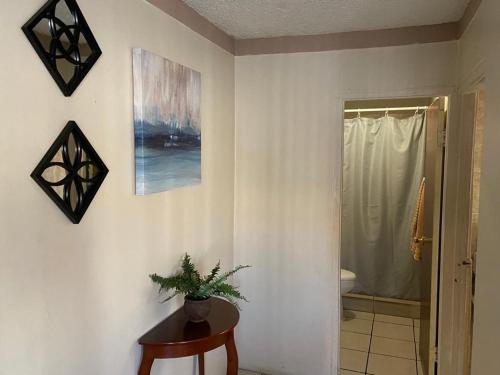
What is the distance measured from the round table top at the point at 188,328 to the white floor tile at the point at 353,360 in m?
1.44

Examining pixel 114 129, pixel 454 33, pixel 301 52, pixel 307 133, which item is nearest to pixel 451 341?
pixel 307 133

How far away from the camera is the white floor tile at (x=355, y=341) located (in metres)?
3.32

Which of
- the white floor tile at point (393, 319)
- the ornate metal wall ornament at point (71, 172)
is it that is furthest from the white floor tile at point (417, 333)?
the ornate metal wall ornament at point (71, 172)

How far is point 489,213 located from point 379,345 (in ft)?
7.51

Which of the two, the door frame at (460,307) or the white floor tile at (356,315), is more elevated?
the door frame at (460,307)

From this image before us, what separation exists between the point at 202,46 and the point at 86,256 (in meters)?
1.39

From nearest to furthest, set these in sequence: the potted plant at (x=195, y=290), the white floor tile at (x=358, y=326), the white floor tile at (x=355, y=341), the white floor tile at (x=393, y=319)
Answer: the potted plant at (x=195, y=290) < the white floor tile at (x=355, y=341) < the white floor tile at (x=358, y=326) < the white floor tile at (x=393, y=319)

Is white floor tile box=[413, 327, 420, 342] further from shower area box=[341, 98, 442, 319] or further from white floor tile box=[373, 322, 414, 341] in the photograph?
shower area box=[341, 98, 442, 319]

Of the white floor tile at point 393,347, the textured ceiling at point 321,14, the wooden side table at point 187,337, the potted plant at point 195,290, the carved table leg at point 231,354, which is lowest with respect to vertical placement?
the white floor tile at point 393,347

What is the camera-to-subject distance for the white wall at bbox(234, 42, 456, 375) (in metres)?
2.58

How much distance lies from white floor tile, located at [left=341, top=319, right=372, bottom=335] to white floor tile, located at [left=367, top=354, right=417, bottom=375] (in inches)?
18.2

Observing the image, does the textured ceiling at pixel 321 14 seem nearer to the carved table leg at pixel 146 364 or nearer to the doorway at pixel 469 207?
the doorway at pixel 469 207

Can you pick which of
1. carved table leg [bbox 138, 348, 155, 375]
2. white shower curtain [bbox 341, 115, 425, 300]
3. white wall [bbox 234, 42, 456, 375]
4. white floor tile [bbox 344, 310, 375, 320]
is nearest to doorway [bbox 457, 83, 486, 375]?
white wall [bbox 234, 42, 456, 375]

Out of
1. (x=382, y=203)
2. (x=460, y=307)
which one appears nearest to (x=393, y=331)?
(x=382, y=203)
